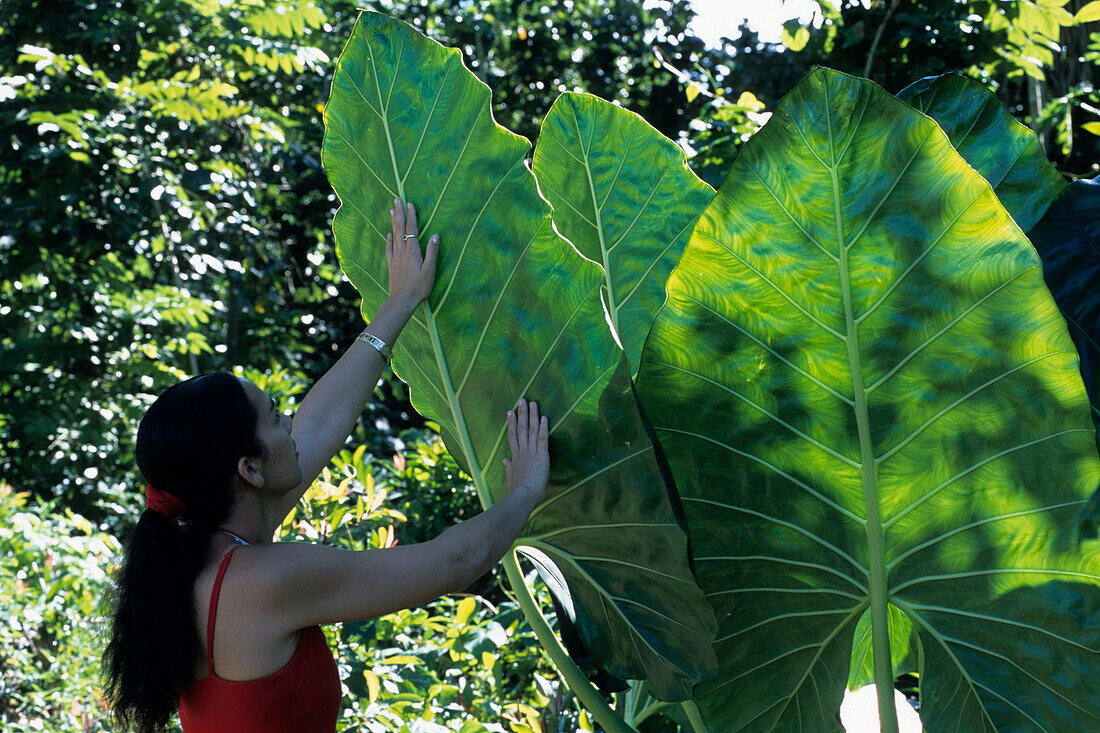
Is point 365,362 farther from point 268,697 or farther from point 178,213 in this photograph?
point 178,213

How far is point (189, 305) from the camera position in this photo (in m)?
4.39

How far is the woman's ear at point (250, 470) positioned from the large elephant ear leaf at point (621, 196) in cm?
54

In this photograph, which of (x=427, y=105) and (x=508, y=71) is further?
(x=508, y=71)

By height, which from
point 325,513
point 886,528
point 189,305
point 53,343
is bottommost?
point 53,343

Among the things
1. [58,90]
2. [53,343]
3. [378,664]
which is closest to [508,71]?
[58,90]

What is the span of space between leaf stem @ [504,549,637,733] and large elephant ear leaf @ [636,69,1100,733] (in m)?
0.16

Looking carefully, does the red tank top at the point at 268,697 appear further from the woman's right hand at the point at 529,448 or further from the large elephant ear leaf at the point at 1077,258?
the large elephant ear leaf at the point at 1077,258

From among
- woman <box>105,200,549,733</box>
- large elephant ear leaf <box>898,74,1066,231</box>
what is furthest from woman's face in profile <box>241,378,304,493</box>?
large elephant ear leaf <box>898,74,1066,231</box>

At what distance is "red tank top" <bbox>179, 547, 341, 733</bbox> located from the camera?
1.14 meters

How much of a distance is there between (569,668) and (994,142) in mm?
894

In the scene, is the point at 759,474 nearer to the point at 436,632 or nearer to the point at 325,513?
the point at 325,513

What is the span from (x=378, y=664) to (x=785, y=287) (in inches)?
57.6

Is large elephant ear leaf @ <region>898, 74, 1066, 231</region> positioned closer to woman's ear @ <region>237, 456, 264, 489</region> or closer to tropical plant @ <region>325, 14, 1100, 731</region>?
tropical plant @ <region>325, 14, 1100, 731</region>

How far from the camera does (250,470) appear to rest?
1180 millimetres
